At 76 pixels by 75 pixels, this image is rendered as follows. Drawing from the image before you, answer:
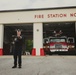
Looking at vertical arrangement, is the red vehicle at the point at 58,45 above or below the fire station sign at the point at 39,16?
below

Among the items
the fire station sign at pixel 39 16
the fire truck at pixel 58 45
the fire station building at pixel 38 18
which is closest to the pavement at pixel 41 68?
the fire truck at pixel 58 45

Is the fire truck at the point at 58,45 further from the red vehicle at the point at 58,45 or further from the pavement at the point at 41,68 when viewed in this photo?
the pavement at the point at 41,68

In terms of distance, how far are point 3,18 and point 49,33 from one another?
39.2 feet

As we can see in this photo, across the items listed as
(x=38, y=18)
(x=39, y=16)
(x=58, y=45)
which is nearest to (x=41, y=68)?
(x=58, y=45)

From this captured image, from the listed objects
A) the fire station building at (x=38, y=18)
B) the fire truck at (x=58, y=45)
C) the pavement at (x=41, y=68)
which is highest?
the fire station building at (x=38, y=18)

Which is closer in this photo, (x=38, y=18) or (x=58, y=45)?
(x=58, y=45)

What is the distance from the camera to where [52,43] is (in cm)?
2497

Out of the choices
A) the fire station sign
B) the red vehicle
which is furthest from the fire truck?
the fire station sign

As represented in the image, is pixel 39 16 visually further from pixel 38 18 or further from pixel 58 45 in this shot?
pixel 58 45

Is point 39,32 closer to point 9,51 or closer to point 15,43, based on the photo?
point 9,51

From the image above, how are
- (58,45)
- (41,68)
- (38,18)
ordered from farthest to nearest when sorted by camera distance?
1. (38,18)
2. (58,45)
3. (41,68)

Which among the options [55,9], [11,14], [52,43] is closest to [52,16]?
[55,9]

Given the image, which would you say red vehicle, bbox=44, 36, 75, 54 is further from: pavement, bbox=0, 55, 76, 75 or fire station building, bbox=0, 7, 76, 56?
pavement, bbox=0, 55, 76, 75

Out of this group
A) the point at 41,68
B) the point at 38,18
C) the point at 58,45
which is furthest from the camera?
the point at 38,18
